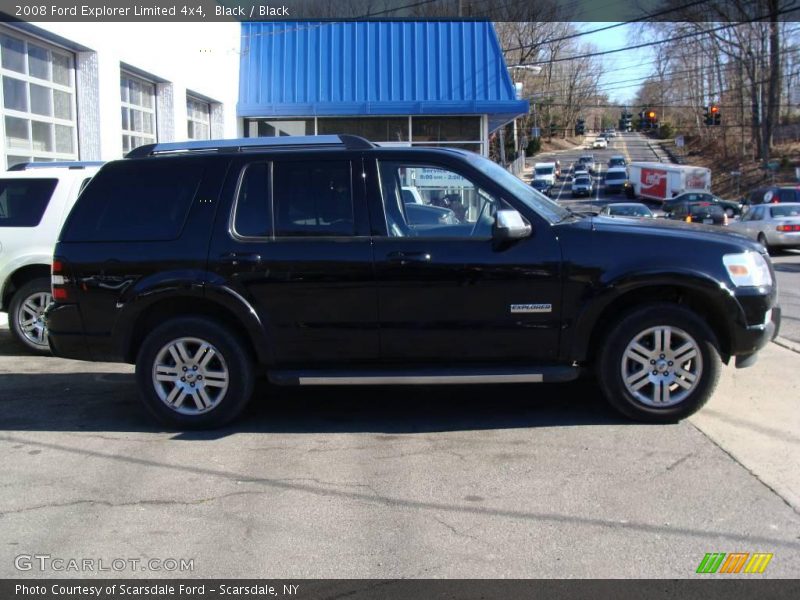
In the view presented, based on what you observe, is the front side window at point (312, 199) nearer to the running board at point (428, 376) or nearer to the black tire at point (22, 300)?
the running board at point (428, 376)

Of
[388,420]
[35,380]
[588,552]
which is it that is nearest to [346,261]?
[388,420]

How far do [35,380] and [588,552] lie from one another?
5.84 metres

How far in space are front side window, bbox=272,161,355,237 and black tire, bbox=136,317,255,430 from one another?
886mm

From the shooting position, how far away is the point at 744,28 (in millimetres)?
60188

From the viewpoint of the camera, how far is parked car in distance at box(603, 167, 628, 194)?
208 feet

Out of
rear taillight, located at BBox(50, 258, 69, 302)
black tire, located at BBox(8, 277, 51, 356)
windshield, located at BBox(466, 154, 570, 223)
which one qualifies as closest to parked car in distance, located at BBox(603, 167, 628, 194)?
black tire, located at BBox(8, 277, 51, 356)

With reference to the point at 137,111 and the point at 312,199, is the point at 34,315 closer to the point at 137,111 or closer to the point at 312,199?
the point at 312,199

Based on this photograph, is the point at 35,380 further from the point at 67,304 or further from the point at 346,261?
the point at 346,261

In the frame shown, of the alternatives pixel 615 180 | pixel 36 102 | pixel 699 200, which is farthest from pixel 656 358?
pixel 615 180

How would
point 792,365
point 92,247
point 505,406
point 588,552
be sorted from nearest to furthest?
1. point 588,552
2. point 92,247
3. point 505,406
4. point 792,365

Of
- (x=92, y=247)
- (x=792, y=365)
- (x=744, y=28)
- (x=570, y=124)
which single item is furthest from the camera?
(x=570, y=124)

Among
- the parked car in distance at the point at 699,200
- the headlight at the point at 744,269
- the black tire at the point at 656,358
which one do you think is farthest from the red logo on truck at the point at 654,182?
the black tire at the point at 656,358

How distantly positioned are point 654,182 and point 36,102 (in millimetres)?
46158

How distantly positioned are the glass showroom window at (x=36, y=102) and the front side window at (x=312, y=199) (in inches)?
314
